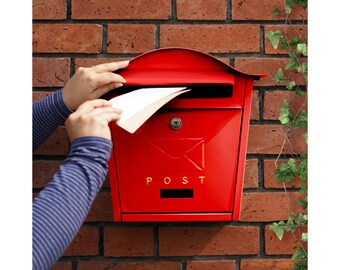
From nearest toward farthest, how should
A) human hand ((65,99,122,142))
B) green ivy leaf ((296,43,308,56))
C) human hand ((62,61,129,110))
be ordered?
1. human hand ((65,99,122,142))
2. human hand ((62,61,129,110))
3. green ivy leaf ((296,43,308,56))

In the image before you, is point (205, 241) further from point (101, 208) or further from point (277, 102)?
point (277, 102)

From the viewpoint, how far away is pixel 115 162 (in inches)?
56.0

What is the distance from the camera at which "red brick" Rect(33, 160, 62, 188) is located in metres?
1.68

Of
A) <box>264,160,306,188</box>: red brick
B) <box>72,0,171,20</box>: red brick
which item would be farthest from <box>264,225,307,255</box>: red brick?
<box>72,0,171,20</box>: red brick

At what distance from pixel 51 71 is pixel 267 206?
2.74 feet

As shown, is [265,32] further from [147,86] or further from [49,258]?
[49,258]

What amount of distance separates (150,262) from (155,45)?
71 cm

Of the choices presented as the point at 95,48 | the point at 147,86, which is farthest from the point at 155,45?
the point at 147,86

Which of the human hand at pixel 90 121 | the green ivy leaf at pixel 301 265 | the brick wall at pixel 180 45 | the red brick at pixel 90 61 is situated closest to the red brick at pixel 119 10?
the brick wall at pixel 180 45

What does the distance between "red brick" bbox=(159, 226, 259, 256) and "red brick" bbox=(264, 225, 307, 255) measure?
0.06 meters

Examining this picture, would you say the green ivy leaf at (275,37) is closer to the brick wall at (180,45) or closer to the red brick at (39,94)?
the brick wall at (180,45)

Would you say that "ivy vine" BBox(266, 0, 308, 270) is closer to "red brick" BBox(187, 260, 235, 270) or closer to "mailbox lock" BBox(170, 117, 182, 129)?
"red brick" BBox(187, 260, 235, 270)

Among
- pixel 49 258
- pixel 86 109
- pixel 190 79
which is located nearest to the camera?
pixel 49 258

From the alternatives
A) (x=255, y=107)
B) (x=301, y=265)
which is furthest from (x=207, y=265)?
(x=255, y=107)
